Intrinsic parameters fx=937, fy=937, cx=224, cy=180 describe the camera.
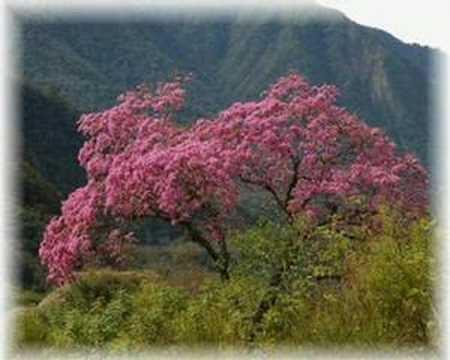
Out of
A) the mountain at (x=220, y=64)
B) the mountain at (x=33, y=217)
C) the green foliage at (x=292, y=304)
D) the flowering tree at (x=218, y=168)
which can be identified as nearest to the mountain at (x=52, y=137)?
the mountain at (x=220, y=64)

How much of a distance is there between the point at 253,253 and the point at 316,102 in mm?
5148

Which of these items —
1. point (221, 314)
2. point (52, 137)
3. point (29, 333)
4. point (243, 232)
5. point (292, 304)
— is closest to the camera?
point (221, 314)

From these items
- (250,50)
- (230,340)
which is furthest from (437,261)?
(250,50)

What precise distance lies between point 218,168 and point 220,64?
134 metres

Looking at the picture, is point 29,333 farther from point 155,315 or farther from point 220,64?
point 220,64

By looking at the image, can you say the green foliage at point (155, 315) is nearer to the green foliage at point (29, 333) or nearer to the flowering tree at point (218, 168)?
the green foliage at point (29, 333)

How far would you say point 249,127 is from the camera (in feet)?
42.7

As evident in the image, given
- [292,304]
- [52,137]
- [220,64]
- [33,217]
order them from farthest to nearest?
[220,64] < [52,137] < [33,217] < [292,304]

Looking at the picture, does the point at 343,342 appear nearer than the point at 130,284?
Yes

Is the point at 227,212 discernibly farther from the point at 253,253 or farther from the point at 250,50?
the point at 250,50

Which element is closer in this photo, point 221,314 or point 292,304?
point 221,314

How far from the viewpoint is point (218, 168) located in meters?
12.2

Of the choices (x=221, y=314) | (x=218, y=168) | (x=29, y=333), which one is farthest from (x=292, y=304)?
(x=218, y=168)

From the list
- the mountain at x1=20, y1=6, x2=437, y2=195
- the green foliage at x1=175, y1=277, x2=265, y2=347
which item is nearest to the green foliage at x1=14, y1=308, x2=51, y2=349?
the green foliage at x1=175, y1=277, x2=265, y2=347
